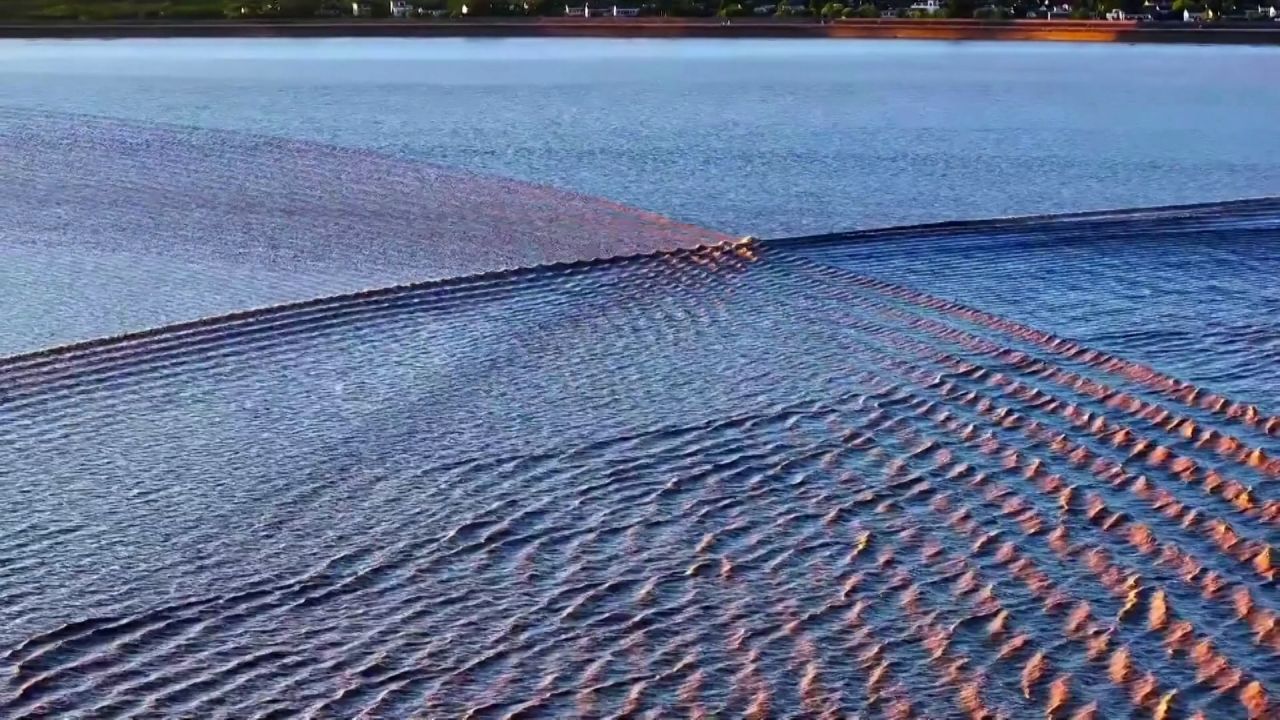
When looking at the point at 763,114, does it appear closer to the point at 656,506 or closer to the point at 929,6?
the point at 656,506

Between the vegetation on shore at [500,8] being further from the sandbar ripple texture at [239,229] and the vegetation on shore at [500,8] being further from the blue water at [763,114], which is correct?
the sandbar ripple texture at [239,229]

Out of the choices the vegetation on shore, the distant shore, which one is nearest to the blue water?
the distant shore

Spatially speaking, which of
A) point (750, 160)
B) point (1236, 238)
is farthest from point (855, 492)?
point (750, 160)

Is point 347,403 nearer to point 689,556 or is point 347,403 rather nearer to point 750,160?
point 689,556

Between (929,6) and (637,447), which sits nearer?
(637,447)

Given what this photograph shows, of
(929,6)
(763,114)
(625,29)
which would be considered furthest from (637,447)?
(929,6)

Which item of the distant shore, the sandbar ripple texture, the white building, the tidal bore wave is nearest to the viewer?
the tidal bore wave

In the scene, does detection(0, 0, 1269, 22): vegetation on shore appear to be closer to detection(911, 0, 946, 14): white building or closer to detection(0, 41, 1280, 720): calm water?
detection(911, 0, 946, 14): white building
